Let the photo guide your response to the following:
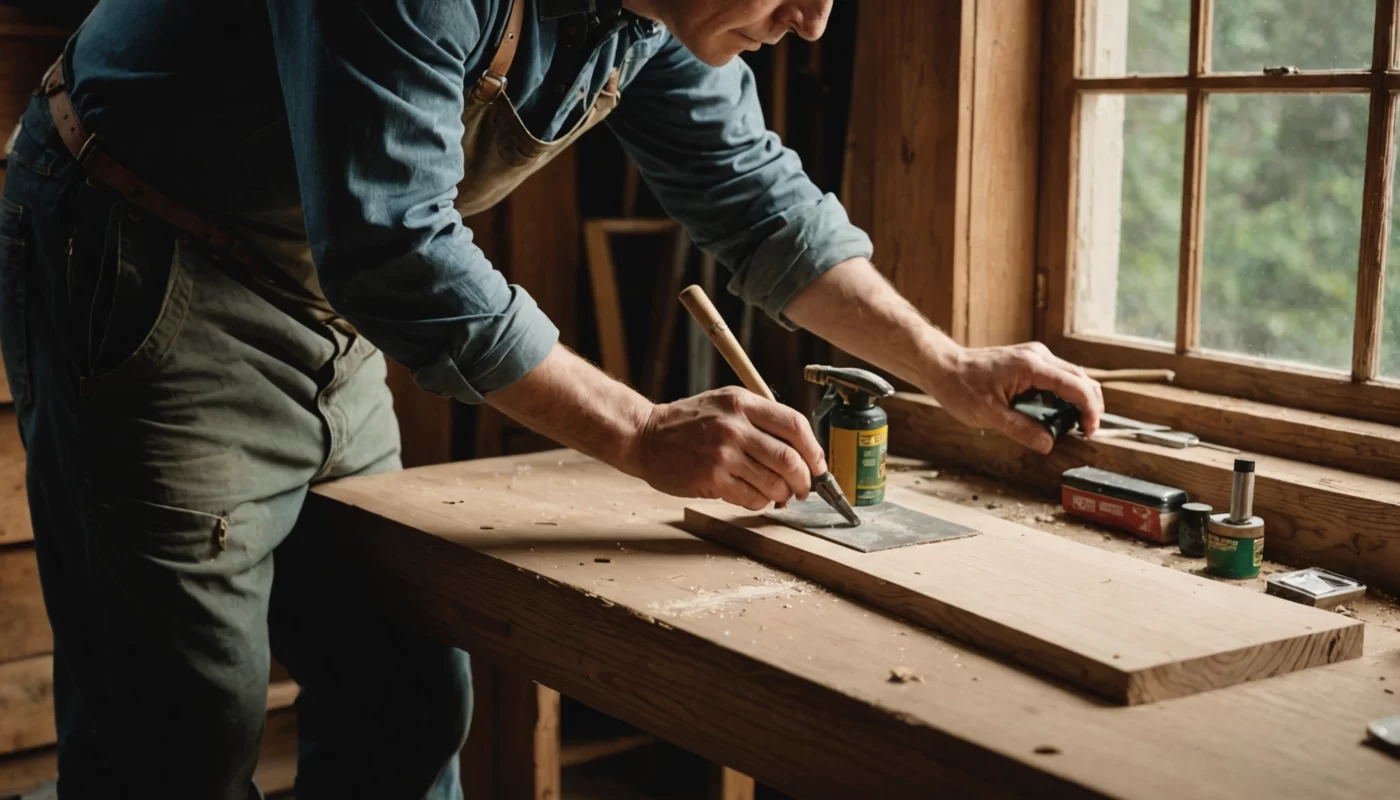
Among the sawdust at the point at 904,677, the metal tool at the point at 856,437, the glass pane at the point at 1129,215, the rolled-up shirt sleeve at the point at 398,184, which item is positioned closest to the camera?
the sawdust at the point at 904,677

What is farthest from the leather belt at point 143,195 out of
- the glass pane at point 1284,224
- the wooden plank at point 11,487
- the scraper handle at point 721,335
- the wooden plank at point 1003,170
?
the glass pane at point 1284,224

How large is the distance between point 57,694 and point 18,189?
24.3 inches

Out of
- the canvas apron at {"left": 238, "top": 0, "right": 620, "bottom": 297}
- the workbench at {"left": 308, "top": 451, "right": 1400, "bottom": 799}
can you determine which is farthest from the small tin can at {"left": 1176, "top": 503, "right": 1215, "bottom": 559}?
the canvas apron at {"left": 238, "top": 0, "right": 620, "bottom": 297}

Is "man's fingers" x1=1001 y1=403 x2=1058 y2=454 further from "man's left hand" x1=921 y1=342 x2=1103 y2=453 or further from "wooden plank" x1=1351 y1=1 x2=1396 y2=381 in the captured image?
"wooden plank" x1=1351 y1=1 x2=1396 y2=381

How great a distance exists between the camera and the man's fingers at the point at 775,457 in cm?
148

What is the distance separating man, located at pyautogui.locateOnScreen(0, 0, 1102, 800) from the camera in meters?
1.39

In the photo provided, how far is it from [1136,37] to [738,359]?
2.88ft

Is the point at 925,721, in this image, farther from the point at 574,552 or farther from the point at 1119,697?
the point at 574,552

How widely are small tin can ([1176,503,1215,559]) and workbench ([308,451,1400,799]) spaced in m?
0.24

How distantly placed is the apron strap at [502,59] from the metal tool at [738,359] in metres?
0.32

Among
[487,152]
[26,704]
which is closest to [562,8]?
[487,152]

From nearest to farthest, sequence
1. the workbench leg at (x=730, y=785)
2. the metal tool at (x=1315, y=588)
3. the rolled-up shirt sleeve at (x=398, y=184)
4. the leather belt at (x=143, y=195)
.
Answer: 1. the rolled-up shirt sleeve at (x=398, y=184)
2. the metal tool at (x=1315, y=588)
3. the leather belt at (x=143, y=195)
4. the workbench leg at (x=730, y=785)

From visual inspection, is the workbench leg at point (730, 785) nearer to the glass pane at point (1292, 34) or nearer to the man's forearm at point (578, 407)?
the man's forearm at point (578, 407)

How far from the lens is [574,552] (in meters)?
1.57
